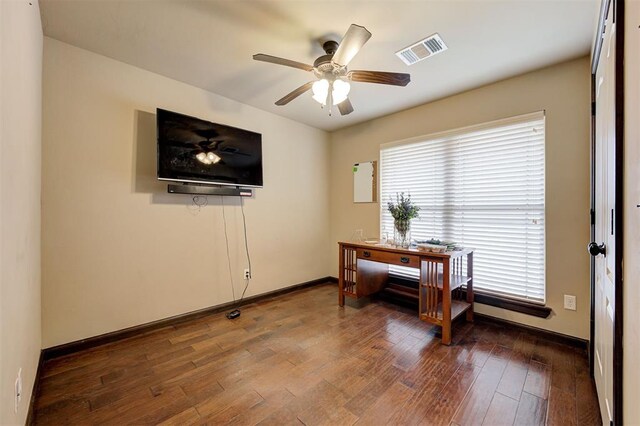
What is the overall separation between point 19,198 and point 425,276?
2798mm

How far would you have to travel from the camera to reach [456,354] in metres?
2.11

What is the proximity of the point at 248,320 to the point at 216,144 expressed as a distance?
188 centimetres

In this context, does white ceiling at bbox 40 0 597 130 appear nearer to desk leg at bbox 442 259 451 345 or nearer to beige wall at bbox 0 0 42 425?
beige wall at bbox 0 0 42 425

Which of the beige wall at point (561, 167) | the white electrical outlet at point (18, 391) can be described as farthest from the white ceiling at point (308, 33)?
the white electrical outlet at point (18, 391)

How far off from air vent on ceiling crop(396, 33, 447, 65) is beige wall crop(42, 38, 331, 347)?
6.29 feet

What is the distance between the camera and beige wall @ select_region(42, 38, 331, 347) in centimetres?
207

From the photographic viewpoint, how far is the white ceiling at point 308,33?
5.66ft

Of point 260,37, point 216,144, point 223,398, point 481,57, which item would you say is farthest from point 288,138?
point 223,398

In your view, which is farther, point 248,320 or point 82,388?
point 248,320

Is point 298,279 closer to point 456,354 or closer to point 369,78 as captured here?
point 456,354

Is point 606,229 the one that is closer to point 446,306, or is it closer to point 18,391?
point 446,306

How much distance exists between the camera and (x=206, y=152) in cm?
269

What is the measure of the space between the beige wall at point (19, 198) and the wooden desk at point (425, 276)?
2.55 metres

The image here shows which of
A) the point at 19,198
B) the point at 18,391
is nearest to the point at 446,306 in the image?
the point at 18,391
